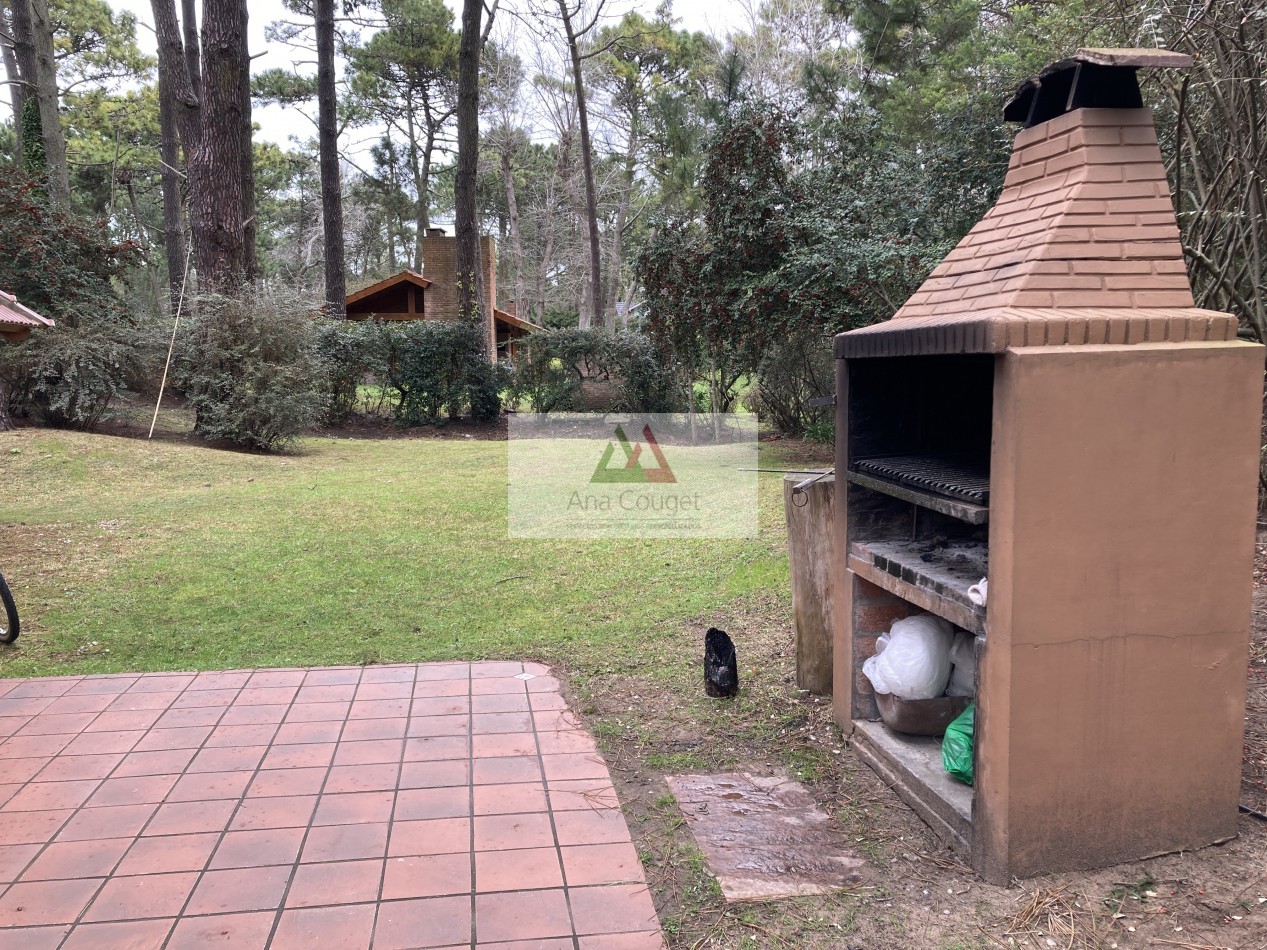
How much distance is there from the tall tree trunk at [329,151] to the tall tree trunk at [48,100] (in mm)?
4733

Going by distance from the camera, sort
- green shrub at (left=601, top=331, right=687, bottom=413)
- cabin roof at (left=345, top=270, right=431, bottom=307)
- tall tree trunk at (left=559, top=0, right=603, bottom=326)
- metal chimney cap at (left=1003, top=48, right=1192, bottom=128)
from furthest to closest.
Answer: cabin roof at (left=345, top=270, right=431, bottom=307) → tall tree trunk at (left=559, top=0, right=603, bottom=326) → green shrub at (left=601, top=331, right=687, bottom=413) → metal chimney cap at (left=1003, top=48, right=1192, bottom=128)

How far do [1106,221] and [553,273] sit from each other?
36.0 m

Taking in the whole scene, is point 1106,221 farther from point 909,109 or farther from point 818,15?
point 818,15

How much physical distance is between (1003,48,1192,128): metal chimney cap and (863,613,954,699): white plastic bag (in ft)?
5.70

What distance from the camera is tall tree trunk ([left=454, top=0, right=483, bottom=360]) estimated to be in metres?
17.0

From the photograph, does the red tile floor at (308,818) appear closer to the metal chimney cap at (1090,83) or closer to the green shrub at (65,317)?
the metal chimney cap at (1090,83)

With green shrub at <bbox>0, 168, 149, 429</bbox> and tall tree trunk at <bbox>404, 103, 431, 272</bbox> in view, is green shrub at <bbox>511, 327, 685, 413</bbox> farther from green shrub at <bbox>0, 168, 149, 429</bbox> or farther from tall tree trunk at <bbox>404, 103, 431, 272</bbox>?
tall tree trunk at <bbox>404, 103, 431, 272</bbox>

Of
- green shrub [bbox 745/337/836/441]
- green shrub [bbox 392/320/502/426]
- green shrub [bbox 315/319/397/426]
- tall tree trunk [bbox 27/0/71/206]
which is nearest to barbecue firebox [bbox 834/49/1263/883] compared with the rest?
green shrub [bbox 745/337/836/441]

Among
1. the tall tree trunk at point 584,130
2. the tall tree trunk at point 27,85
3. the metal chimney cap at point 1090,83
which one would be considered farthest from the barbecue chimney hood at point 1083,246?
the tall tree trunk at point 584,130

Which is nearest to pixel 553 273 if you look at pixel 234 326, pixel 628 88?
pixel 628 88

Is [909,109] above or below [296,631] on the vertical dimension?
above

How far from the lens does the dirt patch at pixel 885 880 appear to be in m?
2.27

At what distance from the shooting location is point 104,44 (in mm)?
25766

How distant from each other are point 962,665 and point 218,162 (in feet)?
42.5
